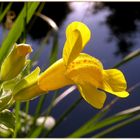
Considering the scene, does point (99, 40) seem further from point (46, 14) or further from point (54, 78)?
point (54, 78)

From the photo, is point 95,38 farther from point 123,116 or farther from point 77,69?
point 77,69

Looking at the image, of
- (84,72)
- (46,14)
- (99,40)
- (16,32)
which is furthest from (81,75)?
(46,14)

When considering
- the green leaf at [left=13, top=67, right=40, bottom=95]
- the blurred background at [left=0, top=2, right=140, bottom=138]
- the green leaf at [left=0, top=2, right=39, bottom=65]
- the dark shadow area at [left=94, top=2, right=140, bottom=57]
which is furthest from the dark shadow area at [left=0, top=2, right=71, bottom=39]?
the green leaf at [left=13, top=67, right=40, bottom=95]

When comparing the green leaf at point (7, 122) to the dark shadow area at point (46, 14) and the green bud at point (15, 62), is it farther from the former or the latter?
the dark shadow area at point (46, 14)

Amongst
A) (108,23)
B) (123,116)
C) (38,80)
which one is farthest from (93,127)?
(108,23)

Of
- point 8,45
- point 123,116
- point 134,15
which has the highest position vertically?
point 8,45

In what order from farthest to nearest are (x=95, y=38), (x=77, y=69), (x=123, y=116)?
(x=95, y=38) → (x=123, y=116) → (x=77, y=69)
